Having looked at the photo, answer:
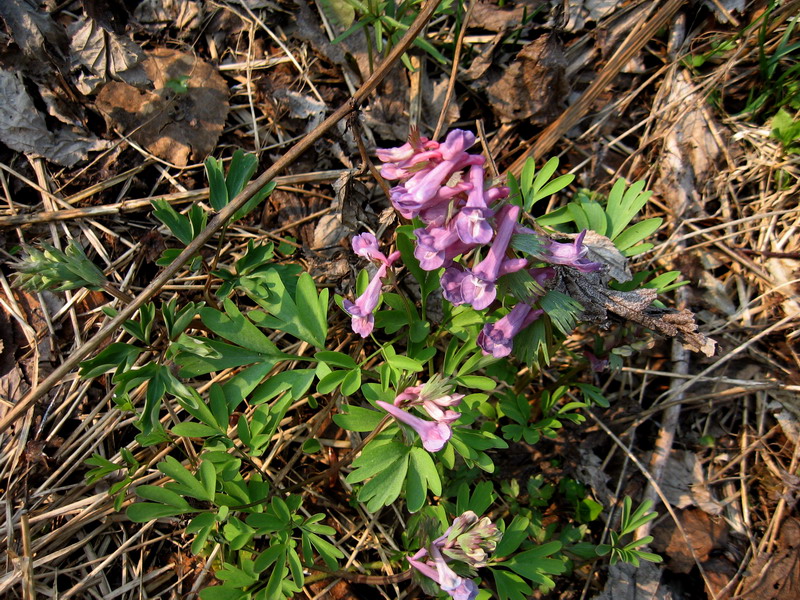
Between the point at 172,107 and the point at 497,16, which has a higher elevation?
the point at 497,16

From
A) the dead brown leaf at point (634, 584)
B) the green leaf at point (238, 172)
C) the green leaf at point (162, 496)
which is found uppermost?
the green leaf at point (238, 172)

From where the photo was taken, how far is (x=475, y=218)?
1888 millimetres

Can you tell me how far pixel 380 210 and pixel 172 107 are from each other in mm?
1498

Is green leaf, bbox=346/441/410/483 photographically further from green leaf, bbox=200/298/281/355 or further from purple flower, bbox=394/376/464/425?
green leaf, bbox=200/298/281/355

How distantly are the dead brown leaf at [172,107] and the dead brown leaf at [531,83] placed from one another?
1.83 metres

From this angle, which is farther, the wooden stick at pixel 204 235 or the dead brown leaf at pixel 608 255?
the dead brown leaf at pixel 608 255

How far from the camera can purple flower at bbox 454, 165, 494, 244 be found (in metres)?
1.88

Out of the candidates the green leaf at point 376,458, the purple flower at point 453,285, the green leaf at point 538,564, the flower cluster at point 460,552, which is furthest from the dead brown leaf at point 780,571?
the purple flower at point 453,285

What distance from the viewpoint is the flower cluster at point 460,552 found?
2.12 m

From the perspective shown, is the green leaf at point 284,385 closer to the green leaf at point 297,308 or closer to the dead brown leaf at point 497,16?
the green leaf at point 297,308

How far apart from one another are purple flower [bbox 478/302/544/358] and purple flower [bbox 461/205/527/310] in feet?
0.76

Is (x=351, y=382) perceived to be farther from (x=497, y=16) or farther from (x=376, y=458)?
(x=497, y=16)

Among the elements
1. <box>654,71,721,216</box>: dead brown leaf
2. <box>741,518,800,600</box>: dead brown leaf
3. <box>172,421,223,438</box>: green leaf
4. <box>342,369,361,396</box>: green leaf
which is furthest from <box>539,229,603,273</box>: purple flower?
<box>741,518,800,600</box>: dead brown leaf

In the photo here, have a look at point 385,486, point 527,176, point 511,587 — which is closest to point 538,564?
point 511,587
